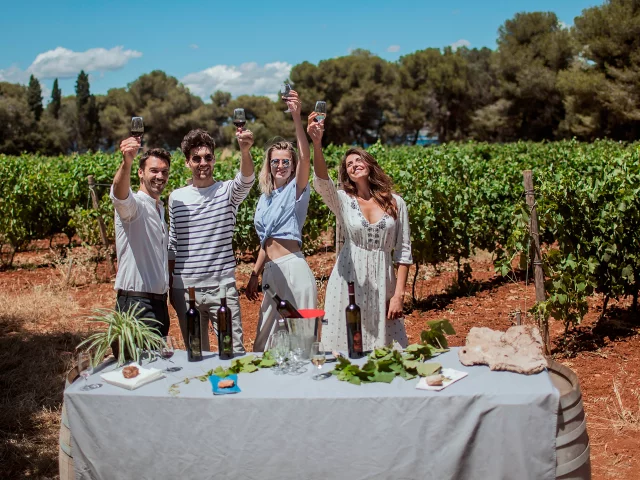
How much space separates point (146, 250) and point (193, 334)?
24.7 inches

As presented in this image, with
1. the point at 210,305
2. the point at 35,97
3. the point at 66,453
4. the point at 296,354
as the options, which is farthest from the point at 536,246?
the point at 35,97

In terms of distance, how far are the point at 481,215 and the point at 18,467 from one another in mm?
5898

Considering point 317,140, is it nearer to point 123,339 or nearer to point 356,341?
point 356,341

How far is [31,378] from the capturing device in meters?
5.06

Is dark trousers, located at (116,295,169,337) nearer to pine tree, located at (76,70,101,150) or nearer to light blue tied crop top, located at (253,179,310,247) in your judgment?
light blue tied crop top, located at (253,179,310,247)

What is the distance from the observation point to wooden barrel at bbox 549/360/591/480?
2.37m

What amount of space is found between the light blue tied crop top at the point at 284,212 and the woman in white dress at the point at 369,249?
0.70ft

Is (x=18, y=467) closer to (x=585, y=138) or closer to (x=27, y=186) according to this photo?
(x=27, y=186)

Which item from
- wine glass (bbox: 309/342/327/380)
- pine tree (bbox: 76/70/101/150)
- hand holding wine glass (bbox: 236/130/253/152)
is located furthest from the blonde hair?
pine tree (bbox: 76/70/101/150)

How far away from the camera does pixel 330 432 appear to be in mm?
2430

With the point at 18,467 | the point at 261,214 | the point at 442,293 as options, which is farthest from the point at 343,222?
the point at 442,293

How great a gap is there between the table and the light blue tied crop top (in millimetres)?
1284

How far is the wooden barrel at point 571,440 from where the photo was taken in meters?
2.37

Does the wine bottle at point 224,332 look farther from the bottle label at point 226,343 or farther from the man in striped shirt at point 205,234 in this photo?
the man in striped shirt at point 205,234
